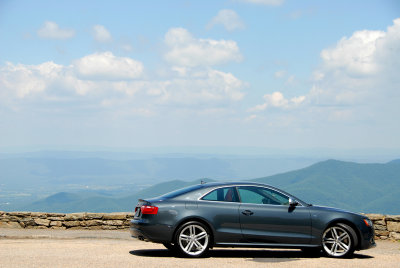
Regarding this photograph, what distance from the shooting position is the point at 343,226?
1164cm

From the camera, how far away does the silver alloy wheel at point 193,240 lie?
1104 centimetres

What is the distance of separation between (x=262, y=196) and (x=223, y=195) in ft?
2.43

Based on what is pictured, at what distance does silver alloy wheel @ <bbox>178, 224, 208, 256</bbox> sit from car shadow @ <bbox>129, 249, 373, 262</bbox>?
0.33 meters

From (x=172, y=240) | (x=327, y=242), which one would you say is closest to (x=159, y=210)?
(x=172, y=240)

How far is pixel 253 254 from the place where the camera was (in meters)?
12.0

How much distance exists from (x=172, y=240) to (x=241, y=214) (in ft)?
4.31

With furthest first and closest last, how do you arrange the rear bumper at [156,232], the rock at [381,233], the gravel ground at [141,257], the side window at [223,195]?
1. the rock at [381,233]
2. the side window at [223,195]
3. the rear bumper at [156,232]
4. the gravel ground at [141,257]

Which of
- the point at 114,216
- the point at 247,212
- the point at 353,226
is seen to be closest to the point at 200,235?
the point at 247,212

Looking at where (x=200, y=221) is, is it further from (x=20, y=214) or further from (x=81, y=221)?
(x=20, y=214)

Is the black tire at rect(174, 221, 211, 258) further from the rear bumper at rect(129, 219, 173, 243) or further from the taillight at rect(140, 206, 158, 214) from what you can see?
the taillight at rect(140, 206, 158, 214)

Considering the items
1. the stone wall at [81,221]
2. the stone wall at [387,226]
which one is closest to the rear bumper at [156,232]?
the stone wall at [81,221]

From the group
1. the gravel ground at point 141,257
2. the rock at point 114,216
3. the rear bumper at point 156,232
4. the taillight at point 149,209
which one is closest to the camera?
the gravel ground at point 141,257

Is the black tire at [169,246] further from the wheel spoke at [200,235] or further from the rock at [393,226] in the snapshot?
the rock at [393,226]

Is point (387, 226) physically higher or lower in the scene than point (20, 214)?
lower
